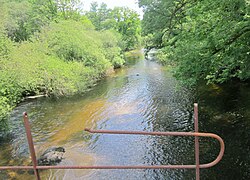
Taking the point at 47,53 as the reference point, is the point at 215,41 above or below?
below

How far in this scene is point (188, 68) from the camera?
10859 mm

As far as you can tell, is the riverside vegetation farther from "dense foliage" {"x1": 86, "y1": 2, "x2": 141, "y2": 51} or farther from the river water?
"dense foliage" {"x1": 86, "y1": 2, "x2": 141, "y2": 51}

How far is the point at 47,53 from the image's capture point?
2227 centimetres

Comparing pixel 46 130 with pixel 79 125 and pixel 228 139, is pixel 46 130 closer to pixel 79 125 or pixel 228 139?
pixel 79 125

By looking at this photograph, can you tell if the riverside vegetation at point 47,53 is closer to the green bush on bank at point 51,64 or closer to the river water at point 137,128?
the green bush on bank at point 51,64

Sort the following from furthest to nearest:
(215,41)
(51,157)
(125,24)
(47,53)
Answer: (125,24), (47,53), (51,157), (215,41)

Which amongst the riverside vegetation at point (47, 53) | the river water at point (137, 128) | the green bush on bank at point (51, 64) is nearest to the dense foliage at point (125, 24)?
the riverside vegetation at point (47, 53)

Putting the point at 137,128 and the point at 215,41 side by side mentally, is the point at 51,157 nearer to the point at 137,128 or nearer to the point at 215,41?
the point at 137,128

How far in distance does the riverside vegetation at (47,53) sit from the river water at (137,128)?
1.66 m

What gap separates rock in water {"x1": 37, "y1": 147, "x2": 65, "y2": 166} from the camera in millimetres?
10273

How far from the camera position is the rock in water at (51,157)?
33.7 ft

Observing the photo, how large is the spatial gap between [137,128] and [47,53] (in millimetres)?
13368

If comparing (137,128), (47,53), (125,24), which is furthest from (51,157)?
(125,24)

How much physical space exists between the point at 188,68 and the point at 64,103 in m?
11.4
